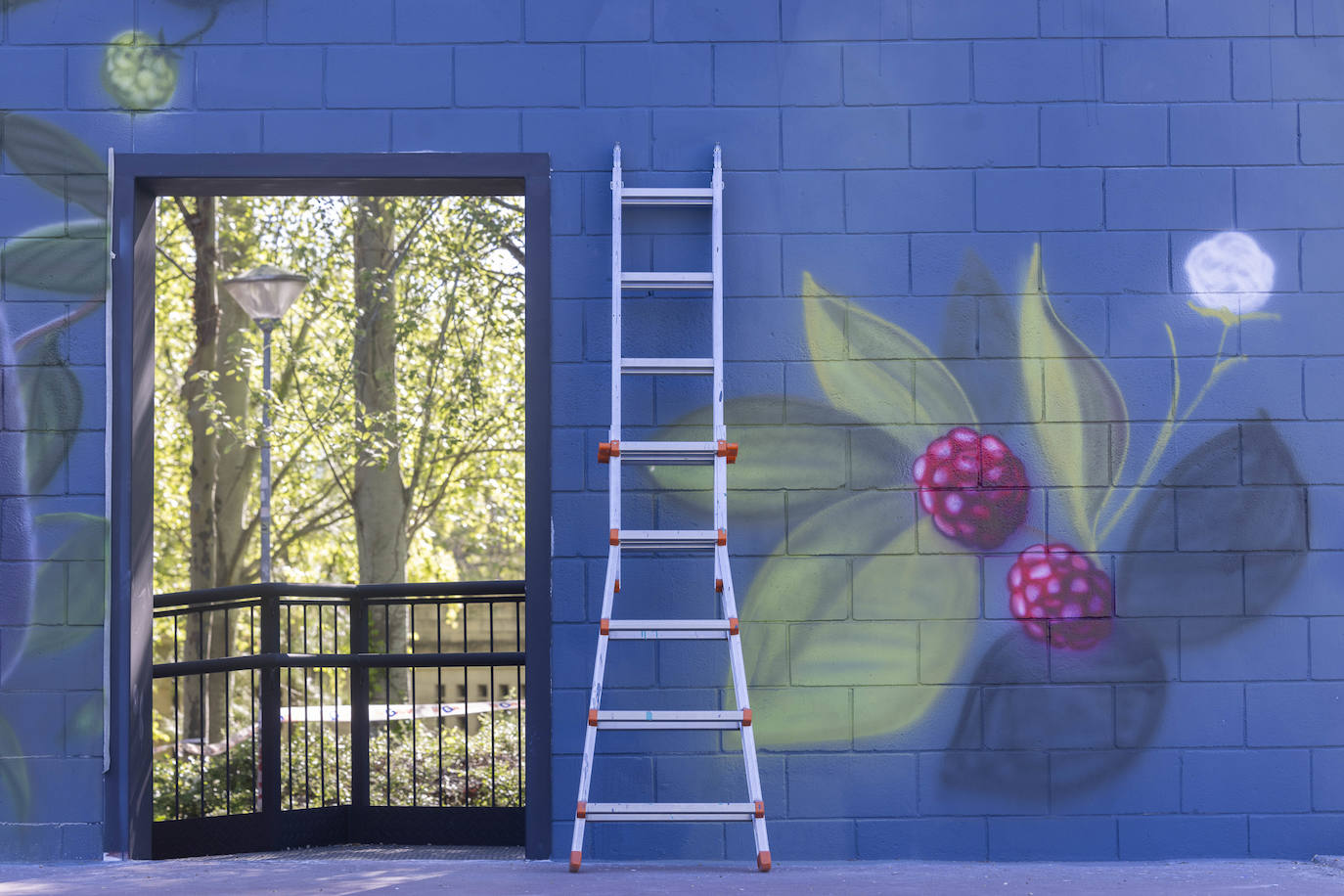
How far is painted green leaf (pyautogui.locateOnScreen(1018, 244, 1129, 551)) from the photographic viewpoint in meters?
5.33

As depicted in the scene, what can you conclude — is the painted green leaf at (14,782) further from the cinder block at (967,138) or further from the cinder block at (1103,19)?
the cinder block at (1103,19)

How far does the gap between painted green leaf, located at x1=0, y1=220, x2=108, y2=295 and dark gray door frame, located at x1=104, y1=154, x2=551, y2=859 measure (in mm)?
65

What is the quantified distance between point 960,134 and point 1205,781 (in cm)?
249

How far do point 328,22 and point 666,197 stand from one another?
4.61ft

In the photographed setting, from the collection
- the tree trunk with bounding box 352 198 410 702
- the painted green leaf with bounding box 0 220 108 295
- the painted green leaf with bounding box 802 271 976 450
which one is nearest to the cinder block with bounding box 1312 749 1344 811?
the painted green leaf with bounding box 802 271 976 450

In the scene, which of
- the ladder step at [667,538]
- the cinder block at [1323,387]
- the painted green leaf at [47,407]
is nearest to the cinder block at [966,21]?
the cinder block at [1323,387]

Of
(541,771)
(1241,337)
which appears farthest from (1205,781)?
(541,771)

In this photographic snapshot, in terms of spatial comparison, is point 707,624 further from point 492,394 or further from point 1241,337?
point 492,394

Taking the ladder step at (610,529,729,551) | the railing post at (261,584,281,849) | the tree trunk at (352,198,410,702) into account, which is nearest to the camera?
the ladder step at (610,529,729,551)

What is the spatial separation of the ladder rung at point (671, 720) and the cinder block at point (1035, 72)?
2485mm

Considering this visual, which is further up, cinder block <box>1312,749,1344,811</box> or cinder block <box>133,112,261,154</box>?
cinder block <box>133,112,261,154</box>

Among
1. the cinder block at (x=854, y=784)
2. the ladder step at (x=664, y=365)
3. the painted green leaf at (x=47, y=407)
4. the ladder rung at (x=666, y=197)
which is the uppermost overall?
the ladder rung at (x=666, y=197)

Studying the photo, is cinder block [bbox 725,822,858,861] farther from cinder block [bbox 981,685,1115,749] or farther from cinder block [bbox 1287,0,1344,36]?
cinder block [bbox 1287,0,1344,36]

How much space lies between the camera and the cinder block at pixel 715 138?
536cm
